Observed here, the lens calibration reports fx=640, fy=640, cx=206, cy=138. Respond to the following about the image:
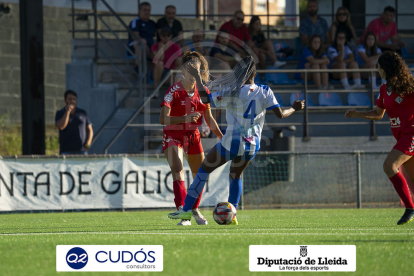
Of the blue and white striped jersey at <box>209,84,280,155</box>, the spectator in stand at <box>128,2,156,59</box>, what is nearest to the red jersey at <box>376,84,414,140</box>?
the blue and white striped jersey at <box>209,84,280,155</box>

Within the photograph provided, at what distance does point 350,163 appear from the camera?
1355 cm

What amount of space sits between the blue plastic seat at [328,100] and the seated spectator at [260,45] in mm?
1397

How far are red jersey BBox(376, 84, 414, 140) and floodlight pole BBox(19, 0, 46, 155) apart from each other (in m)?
8.63

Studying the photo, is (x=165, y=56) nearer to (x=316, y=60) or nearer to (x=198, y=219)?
(x=316, y=60)

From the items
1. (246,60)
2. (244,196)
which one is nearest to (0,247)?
(246,60)

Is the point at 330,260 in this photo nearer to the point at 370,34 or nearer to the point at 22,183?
the point at 22,183

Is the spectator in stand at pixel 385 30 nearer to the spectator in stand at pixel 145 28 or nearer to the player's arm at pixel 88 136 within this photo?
the spectator in stand at pixel 145 28

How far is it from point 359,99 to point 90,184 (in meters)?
7.25

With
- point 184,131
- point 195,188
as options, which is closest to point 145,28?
point 184,131

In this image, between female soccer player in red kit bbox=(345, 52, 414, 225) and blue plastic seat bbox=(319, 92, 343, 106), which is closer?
female soccer player in red kit bbox=(345, 52, 414, 225)

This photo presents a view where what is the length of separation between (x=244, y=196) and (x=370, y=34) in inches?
220

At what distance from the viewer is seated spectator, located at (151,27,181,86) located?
15.1 m

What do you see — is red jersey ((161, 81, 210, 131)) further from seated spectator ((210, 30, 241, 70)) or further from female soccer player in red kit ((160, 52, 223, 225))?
seated spectator ((210, 30, 241, 70))

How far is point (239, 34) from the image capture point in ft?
51.9
